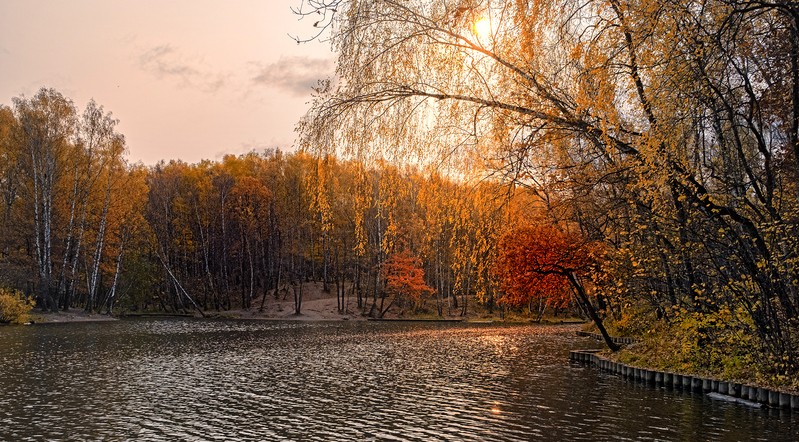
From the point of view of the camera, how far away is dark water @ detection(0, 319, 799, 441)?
11.6 metres

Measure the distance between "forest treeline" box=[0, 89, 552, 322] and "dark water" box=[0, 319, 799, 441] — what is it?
11924 millimetres

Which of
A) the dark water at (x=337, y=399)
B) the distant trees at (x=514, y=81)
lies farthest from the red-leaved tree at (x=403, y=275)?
the distant trees at (x=514, y=81)

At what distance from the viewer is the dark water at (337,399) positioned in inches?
459

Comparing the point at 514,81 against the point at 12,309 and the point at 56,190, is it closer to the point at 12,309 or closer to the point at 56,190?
the point at 12,309

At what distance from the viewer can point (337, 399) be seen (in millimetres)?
15180

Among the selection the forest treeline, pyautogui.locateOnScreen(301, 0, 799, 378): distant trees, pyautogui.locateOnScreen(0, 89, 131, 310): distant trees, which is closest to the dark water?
pyautogui.locateOnScreen(301, 0, 799, 378): distant trees

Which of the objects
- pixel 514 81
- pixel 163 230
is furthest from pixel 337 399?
pixel 163 230

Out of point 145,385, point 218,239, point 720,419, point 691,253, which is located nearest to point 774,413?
point 720,419

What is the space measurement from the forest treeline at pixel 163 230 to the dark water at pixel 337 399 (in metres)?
11.9

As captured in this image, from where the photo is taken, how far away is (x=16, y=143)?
154 ft

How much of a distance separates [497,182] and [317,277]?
214 ft

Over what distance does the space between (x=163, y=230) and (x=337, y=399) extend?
54736 mm

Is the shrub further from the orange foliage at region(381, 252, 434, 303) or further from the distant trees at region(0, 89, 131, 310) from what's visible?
the orange foliage at region(381, 252, 434, 303)

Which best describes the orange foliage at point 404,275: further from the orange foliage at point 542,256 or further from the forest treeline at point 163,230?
the orange foliage at point 542,256
